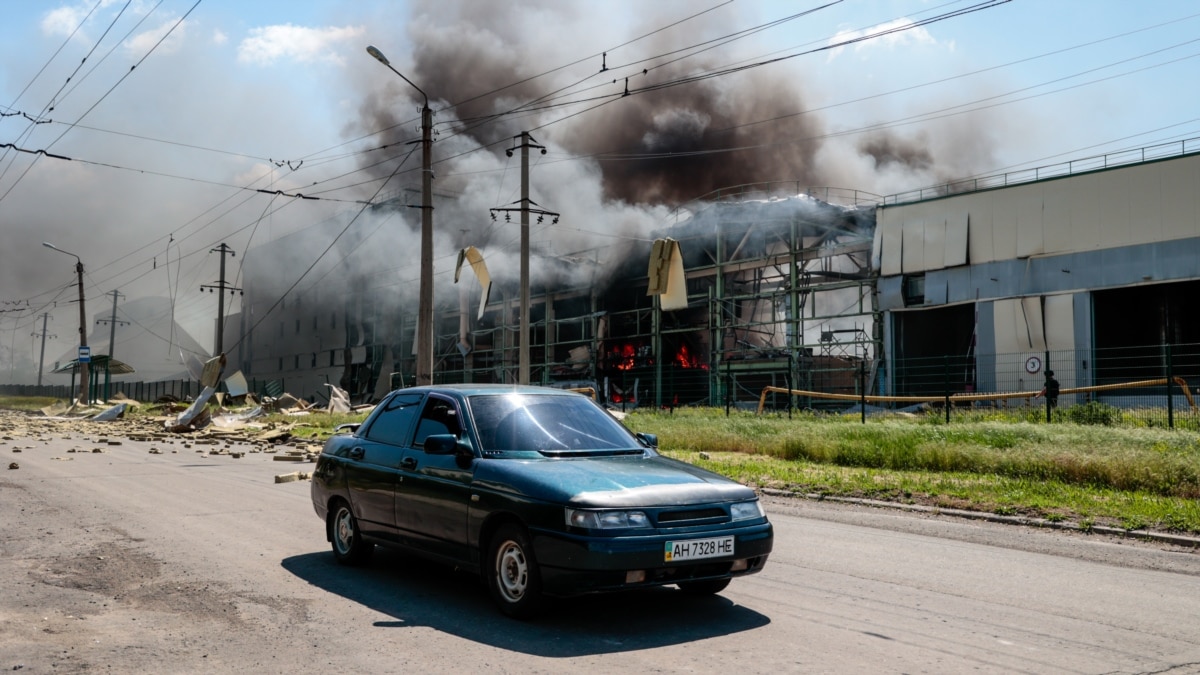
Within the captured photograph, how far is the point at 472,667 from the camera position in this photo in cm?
448

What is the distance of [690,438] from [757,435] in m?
1.40

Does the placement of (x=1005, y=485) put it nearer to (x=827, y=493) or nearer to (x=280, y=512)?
(x=827, y=493)

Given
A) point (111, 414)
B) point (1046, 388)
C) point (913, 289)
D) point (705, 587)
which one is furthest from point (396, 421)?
point (111, 414)

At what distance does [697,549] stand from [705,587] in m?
0.84

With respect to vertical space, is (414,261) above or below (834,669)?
above

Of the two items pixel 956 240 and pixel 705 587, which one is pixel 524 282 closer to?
pixel 956 240

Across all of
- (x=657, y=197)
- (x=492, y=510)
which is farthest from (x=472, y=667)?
(x=657, y=197)

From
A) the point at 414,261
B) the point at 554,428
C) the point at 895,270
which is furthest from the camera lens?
the point at 414,261

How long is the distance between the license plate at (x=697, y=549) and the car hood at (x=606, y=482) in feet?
0.72

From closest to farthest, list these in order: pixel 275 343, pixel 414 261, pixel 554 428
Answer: pixel 554 428, pixel 414 261, pixel 275 343

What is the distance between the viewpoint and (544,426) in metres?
6.29

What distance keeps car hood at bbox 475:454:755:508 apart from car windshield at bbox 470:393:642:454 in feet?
0.74

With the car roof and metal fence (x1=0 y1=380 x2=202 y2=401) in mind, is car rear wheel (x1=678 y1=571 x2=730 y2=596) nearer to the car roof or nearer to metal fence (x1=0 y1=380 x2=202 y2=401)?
the car roof

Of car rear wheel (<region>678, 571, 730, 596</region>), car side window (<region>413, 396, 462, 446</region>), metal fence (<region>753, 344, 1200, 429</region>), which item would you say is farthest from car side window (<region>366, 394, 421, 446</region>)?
metal fence (<region>753, 344, 1200, 429</region>)
